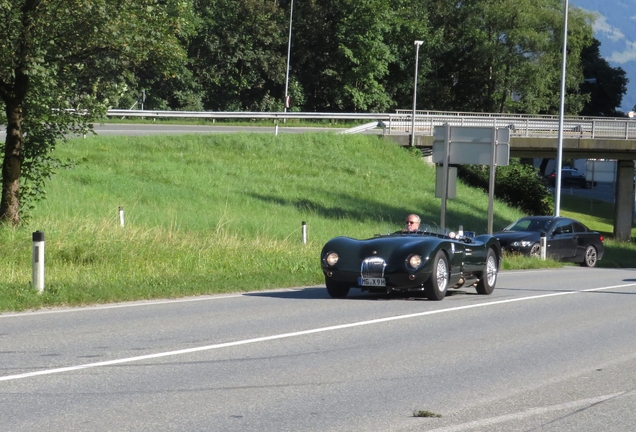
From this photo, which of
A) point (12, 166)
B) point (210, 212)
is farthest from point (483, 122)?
point (12, 166)

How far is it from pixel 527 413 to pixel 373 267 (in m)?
7.74

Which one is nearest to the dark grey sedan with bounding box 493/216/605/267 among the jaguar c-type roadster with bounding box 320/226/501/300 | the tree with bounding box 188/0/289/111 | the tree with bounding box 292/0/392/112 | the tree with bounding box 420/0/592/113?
the jaguar c-type roadster with bounding box 320/226/501/300

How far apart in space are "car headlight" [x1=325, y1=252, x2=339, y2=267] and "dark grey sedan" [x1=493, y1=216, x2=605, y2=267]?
14.2 m

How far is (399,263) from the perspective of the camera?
1494cm

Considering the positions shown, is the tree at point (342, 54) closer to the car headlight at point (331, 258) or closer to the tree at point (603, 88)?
the tree at point (603, 88)

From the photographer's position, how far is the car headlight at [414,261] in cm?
1487

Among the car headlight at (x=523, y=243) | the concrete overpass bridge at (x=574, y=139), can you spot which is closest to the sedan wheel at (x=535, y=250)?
the car headlight at (x=523, y=243)

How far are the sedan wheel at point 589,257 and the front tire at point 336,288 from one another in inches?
648

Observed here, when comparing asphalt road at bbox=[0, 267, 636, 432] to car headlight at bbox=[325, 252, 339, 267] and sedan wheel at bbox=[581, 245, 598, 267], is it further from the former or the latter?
sedan wheel at bbox=[581, 245, 598, 267]

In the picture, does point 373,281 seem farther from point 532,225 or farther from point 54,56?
point 532,225

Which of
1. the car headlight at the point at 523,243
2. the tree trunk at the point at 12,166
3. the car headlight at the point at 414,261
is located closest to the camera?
the car headlight at the point at 414,261

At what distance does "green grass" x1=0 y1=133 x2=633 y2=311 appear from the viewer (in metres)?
16.9

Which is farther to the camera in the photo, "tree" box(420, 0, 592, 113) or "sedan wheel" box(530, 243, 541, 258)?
"tree" box(420, 0, 592, 113)

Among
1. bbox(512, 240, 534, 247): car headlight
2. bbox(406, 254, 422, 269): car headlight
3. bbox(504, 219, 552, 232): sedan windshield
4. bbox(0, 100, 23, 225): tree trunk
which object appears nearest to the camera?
bbox(406, 254, 422, 269): car headlight
